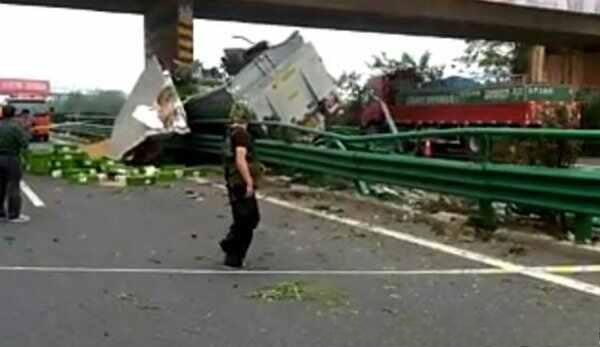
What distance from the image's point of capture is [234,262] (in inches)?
338

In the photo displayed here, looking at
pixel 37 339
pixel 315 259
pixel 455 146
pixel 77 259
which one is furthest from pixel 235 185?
pixel 455 146

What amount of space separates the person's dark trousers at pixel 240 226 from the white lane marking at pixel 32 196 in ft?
19.8

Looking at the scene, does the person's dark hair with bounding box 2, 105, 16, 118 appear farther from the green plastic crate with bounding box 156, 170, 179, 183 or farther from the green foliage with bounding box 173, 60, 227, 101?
the green foliage with bounding box 173, 60, 227, 101

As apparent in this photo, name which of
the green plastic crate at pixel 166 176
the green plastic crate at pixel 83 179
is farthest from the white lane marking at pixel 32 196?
the green plastic crate at pixel 166 176

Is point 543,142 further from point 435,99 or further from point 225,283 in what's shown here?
point 435,99

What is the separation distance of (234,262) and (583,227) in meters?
3.61

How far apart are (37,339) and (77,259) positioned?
123 inches

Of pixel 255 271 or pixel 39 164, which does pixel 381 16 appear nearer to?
pixel 39 164

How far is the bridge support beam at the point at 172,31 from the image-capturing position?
41125 mm

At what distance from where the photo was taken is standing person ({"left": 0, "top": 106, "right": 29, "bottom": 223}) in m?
12.0

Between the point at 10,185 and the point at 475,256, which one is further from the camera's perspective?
the point at 10,185

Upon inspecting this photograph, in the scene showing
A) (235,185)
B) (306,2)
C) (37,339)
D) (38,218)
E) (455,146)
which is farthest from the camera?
(306,2)

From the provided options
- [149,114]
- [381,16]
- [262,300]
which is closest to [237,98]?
[149,114]

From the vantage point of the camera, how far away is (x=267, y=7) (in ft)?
150
